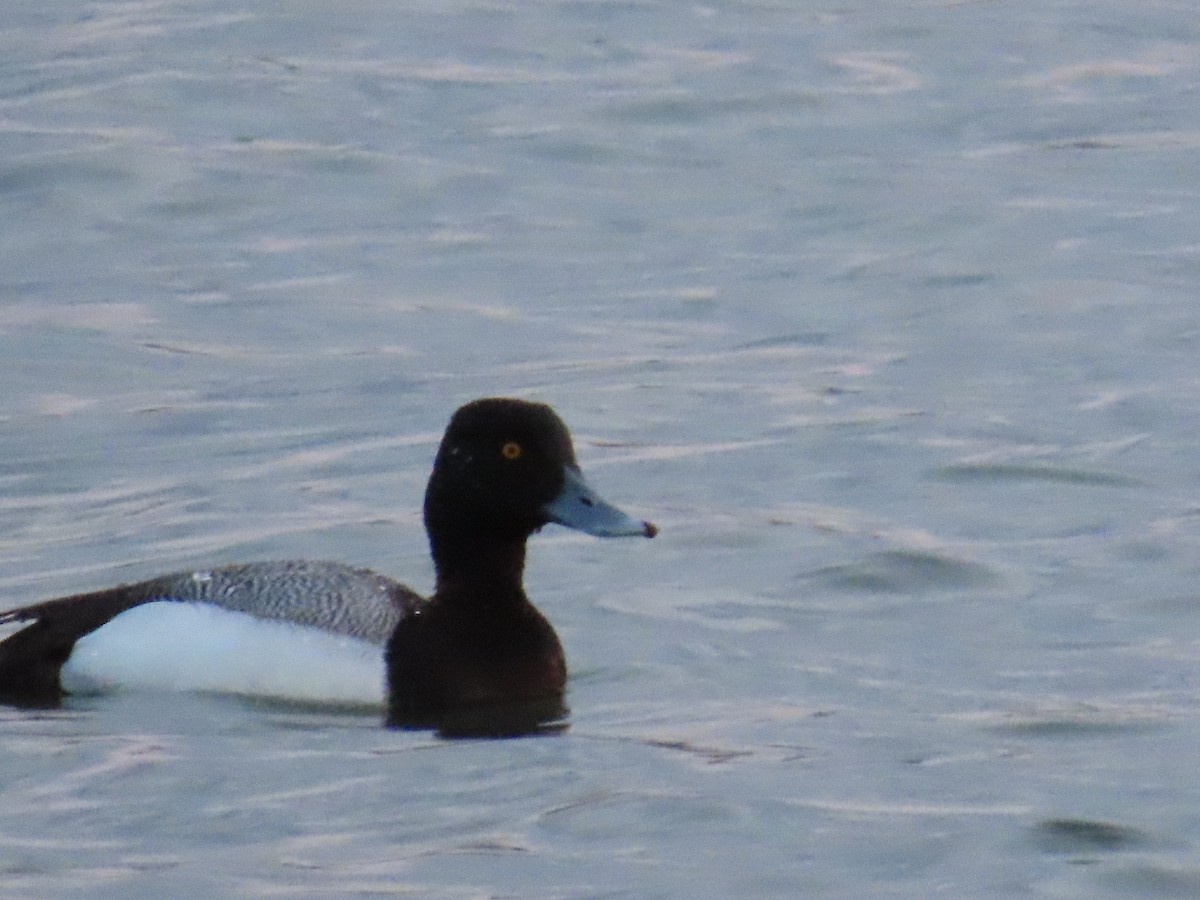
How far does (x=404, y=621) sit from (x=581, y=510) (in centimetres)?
65

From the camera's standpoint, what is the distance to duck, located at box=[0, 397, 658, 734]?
9.69 meters

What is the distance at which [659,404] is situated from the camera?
14.2 meters

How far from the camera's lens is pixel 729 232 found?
1816 centimetres

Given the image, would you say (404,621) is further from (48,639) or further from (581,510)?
(48,639)

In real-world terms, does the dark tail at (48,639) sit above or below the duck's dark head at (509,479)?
below

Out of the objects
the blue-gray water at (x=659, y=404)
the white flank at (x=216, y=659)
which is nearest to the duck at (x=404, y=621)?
the white flank at (x=216, y=659)

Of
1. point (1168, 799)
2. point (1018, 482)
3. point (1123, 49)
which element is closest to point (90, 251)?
point (1018, 482)

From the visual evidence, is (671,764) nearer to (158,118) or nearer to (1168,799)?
(1168,799)

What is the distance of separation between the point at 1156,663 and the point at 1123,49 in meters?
13.3

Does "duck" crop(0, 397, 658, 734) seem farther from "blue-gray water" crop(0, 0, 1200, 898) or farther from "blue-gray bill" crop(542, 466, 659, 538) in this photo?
"blue-gray water" crop(0, 0, 1200, 898)

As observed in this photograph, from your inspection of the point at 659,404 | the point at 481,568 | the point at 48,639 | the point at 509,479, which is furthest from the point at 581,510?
the point at 659,404

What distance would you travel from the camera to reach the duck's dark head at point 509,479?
32.6 feet

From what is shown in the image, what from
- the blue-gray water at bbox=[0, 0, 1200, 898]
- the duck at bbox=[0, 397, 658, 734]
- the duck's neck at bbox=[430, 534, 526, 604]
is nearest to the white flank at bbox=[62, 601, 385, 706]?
the duck at bbox=[0, 397, 658, 734]

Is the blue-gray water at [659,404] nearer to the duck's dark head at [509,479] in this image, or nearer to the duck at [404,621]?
the duck at [404,621]
